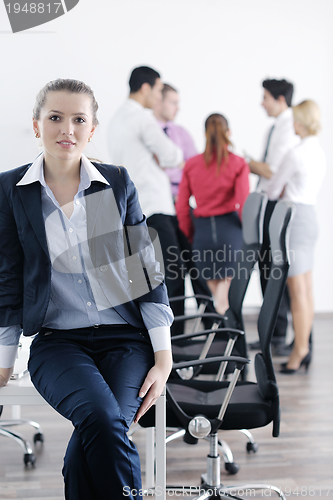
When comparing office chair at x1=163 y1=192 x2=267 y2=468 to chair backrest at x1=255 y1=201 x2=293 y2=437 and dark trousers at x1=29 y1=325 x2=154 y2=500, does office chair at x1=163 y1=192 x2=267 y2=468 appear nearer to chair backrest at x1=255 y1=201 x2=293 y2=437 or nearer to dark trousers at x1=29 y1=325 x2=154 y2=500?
chair backrest at x1=255 y1=201 x2=293 y2=437

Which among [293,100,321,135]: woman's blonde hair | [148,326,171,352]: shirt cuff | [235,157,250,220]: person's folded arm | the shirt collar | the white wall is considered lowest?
[148,326,171,352]: shirt cuff

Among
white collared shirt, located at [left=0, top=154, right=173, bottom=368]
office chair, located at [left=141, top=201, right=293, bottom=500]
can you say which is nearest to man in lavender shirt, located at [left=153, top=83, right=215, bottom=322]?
office chair, located at [left=141, top=201, right=293, bottom=500]

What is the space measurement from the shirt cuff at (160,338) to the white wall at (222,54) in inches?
126

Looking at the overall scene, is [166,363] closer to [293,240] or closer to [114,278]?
[114,278]

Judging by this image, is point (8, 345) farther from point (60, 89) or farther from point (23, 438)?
point (23, 438)

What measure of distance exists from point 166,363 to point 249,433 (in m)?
1.29

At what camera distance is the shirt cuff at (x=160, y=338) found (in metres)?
1.39

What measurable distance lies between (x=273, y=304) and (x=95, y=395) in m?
0.74

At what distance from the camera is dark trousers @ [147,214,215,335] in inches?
108

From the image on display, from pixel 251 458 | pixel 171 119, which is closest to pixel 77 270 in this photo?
pixel 251 458

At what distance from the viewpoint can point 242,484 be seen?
1924 mm

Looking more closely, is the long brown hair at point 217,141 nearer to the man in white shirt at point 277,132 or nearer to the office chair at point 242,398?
the man in white shirt at point 277,132

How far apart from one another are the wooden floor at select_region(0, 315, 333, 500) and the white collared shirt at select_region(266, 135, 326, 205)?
1.28 m

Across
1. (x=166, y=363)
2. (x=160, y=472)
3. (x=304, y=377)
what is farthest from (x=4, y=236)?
(x=304, y=377)
